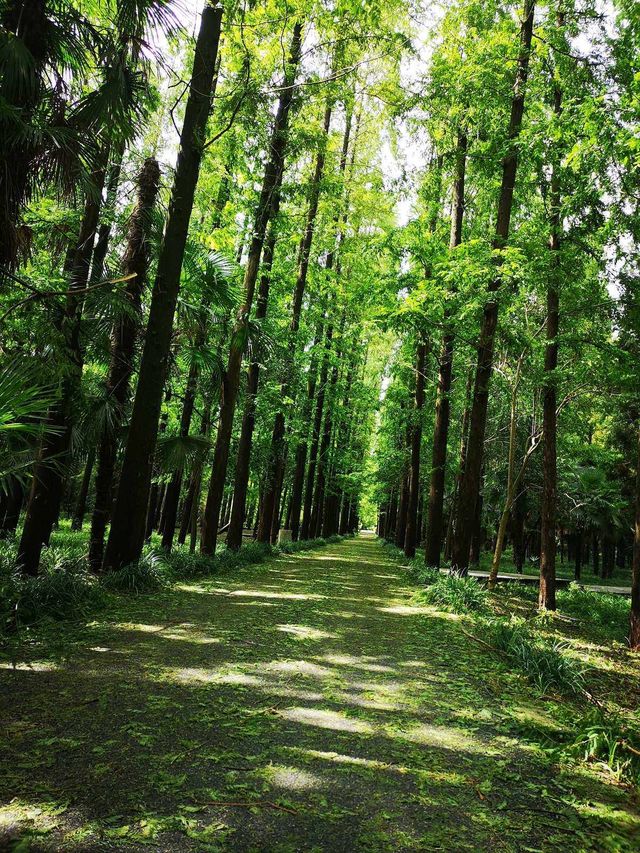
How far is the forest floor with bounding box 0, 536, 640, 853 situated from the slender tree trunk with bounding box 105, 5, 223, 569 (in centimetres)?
234

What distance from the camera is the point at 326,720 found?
10.5 ft

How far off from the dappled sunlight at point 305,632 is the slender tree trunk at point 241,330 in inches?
225

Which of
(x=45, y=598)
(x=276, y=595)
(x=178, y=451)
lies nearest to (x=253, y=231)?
(x=178, y=451)

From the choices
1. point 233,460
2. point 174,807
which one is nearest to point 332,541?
point 233,460

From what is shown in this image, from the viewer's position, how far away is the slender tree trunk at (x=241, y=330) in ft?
35.4

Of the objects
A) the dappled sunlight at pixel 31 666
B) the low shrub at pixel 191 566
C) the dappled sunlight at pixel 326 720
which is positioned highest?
the dappled sunlight at pixel 326 720

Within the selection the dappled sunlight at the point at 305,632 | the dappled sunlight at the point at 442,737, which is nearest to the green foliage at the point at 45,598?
the dappled sunlight at the point at 305,632

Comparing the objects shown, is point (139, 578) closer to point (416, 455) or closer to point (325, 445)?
point (416, 455)

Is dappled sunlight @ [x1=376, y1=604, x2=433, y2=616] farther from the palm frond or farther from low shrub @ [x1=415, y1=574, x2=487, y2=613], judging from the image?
the palm frond

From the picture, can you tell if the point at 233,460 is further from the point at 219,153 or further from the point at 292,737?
the point at 292,737

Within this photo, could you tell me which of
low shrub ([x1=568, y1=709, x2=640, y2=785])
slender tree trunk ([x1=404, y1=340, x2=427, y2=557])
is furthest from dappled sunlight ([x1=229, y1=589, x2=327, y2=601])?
slender tree trunk ([x1=404, y1=340, x2=427, y2=557])

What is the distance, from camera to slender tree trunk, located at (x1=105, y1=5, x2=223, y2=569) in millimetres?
6988

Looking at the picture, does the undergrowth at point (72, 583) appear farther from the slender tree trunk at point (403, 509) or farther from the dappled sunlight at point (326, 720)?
the slender tree trunk at point (403, 509)

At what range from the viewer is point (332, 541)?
28875mm
